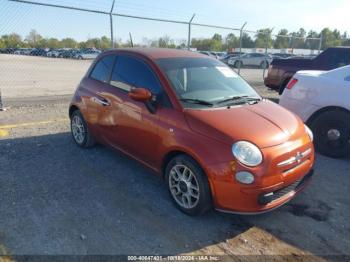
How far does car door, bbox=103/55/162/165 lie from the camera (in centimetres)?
372

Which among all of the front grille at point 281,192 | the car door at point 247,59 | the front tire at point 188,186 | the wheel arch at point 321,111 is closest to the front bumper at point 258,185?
the front grille at point 281,192

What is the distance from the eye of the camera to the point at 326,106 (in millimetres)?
5316

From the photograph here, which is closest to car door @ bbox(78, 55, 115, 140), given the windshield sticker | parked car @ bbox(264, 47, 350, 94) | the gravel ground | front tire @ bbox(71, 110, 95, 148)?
front tire @ bbox(71, 110, 95, 148)

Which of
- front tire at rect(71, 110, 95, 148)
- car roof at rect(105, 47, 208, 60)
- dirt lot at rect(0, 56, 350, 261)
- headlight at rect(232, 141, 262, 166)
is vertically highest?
car roof at rect(105, 47, 208, 60)

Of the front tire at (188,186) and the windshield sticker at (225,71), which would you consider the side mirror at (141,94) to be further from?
the windshield sticker at (225,71)

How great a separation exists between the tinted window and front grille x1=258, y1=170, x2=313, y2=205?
1.67 metres

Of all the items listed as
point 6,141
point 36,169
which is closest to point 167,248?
point 36,169

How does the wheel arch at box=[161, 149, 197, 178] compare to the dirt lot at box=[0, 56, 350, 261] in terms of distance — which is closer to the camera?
the dirt lot at box=[0, 56, 350, 261]

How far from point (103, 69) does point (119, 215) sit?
7.63 feet

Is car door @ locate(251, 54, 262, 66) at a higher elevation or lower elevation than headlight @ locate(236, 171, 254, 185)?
higher

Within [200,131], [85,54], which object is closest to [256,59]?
[85,54]

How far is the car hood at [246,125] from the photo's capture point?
311cm

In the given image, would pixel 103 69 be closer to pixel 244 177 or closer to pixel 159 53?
pixel 159 53

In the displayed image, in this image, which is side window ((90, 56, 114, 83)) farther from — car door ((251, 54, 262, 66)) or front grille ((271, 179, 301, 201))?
car door ((251, 54, 262, 66))
